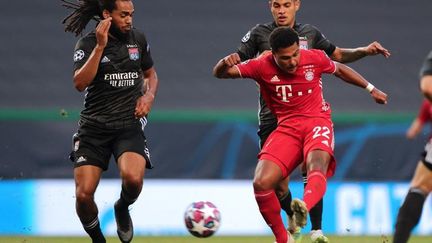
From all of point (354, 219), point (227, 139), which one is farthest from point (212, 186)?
point (354, 219)

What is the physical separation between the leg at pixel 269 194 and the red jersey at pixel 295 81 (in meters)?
0.56

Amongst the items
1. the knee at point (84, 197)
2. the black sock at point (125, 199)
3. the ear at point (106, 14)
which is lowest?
the black sock at point (125, 199)

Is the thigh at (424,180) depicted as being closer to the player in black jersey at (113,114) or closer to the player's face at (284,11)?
the player in black jersey at (113,114)

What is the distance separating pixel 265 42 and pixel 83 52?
1.79m

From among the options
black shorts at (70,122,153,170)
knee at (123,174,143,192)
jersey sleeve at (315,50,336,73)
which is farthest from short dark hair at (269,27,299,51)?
knee at (123,174,143,192)

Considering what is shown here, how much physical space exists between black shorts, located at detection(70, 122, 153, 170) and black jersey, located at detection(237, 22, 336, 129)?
131 centimetres

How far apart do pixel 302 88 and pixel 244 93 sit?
550 centimetres

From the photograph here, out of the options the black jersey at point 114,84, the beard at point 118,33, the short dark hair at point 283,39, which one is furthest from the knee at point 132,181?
the short dark hair at point 283,39

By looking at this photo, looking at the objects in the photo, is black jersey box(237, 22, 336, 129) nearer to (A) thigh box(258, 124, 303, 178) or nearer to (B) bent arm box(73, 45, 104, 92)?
(A) thigh box(258, 124, 303, 178)

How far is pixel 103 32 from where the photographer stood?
350 inches

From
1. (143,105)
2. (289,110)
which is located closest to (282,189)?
(289,110)

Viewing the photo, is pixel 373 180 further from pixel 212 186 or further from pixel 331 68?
pixel 331 68

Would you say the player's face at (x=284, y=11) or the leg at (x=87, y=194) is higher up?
the player's face at (x=284, y=11)

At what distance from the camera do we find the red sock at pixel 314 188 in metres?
8.57
